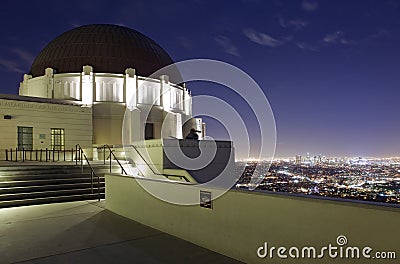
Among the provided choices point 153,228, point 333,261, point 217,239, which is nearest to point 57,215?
point 153,228

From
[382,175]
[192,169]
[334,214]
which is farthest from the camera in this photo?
[192,169]

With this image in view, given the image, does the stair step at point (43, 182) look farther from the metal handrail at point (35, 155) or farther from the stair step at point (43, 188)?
the metal handrail at point (35, 155)

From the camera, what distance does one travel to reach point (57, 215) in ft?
26.2

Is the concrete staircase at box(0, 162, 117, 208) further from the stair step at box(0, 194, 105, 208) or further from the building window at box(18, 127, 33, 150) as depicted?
the building window at box(18, 127, 33, 150)

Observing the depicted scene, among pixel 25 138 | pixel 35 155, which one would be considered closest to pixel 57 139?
pixel 35 155

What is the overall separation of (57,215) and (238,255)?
548 centimetres

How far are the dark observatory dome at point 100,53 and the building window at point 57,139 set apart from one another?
7696 mm

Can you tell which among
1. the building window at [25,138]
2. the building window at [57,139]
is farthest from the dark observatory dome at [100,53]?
the building window at [25,138]

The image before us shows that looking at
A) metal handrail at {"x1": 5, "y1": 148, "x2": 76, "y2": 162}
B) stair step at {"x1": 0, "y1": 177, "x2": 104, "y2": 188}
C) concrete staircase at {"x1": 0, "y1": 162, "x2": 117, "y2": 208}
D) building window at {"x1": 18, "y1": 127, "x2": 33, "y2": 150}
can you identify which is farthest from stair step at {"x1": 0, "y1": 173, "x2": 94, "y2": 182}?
building window at {"x1": 18, "y1": 127, "x2": 33, "y2": 150}

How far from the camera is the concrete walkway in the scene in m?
4.71

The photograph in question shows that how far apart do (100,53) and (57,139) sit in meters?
10.2

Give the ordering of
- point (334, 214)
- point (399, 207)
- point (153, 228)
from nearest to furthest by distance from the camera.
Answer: point (399, 207)
point (334, 214)
point (153, 228)

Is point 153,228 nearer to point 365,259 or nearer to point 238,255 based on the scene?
point 238,255

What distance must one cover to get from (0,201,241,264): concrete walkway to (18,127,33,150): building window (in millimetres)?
12987
